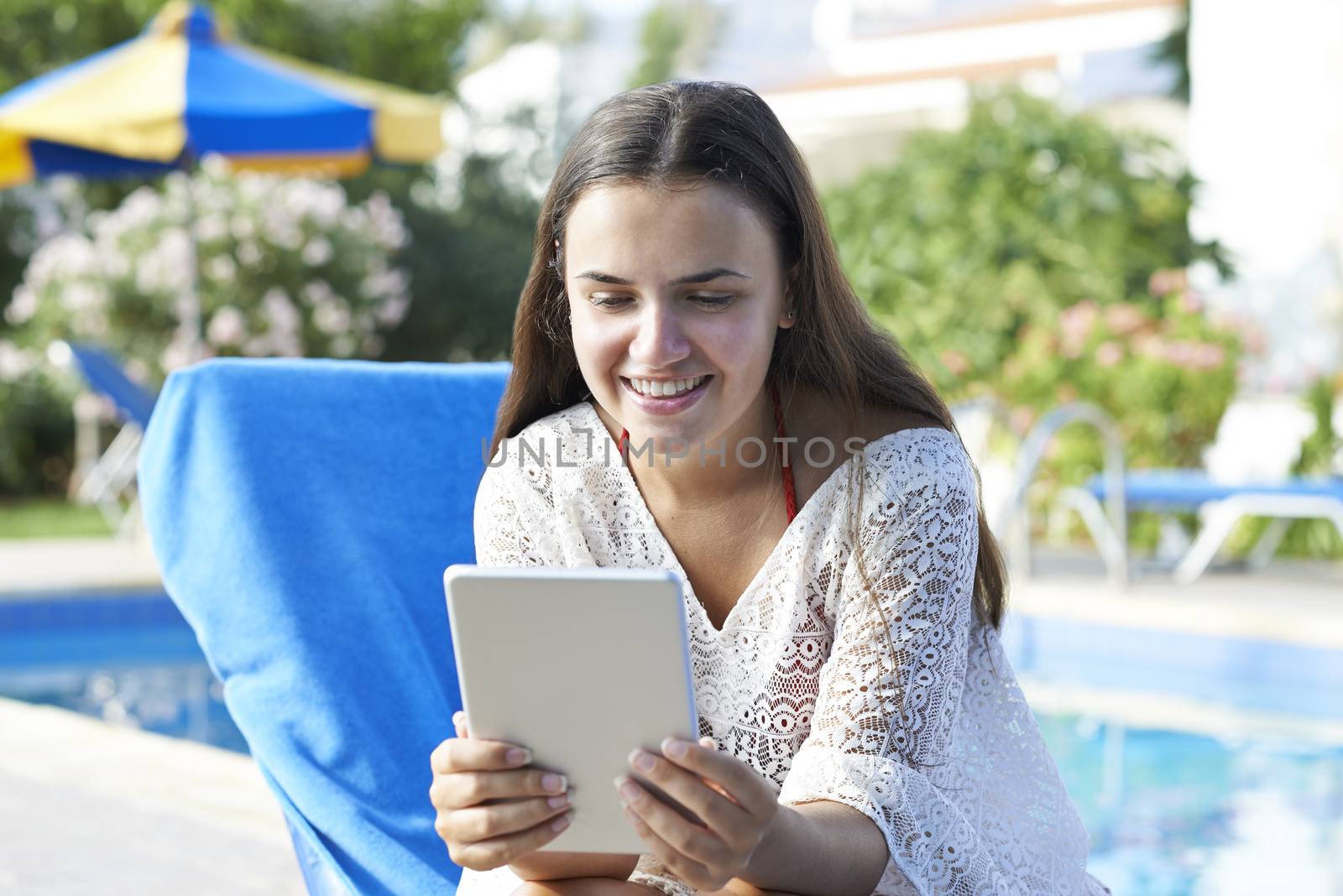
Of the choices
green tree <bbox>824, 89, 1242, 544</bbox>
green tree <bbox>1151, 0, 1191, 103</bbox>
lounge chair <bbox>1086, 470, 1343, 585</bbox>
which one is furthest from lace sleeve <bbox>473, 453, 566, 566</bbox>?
green tree <bbox>1151, 0, 1191, 103</bbox>

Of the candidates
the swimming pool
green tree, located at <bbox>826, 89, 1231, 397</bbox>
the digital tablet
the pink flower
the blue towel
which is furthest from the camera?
A: green tree, located at <bbox>826, 89, 1231, 397</bbox>

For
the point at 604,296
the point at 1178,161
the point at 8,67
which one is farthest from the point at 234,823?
the point at 8,67

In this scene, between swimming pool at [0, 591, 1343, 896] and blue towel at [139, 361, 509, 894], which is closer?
blue towel at [139, 361, 509, 894]

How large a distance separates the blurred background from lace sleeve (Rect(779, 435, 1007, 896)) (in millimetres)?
2401

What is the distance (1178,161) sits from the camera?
10.2 m

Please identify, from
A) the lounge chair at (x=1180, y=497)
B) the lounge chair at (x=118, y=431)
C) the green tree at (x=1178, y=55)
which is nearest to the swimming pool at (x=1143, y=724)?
the lounge chair at (x=1180, y=497)

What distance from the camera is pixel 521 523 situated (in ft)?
6.38

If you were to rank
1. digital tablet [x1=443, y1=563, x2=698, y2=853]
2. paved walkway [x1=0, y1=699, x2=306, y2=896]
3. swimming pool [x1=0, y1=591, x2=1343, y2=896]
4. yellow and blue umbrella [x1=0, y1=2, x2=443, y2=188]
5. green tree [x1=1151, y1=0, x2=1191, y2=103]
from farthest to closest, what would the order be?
green tree [x1=1151, y1=0, x2=1191, y2=103] → yellow and blue umbrella [x1=0, y1=2, x2=443, y2=188] → swimming pool [x1=0, y1=591, x2=1343, y2=896] → paved walkway [x1=0, y1=699, x2=306, y2=896] → digital tablet [x1=443, y1=563, x2=698, y2=853]

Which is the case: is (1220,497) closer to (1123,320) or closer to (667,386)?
(1123,320)

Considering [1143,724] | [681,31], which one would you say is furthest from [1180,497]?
[681,31]

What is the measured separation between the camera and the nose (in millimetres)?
1665

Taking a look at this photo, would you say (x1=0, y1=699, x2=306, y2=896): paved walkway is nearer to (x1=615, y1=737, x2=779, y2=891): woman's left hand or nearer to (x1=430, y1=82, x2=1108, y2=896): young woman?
(x1=430, y1=82, x2=1108, y2=896): young woman

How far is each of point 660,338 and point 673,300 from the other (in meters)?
0.05

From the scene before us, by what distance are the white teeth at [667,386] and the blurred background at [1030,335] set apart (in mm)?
2671
